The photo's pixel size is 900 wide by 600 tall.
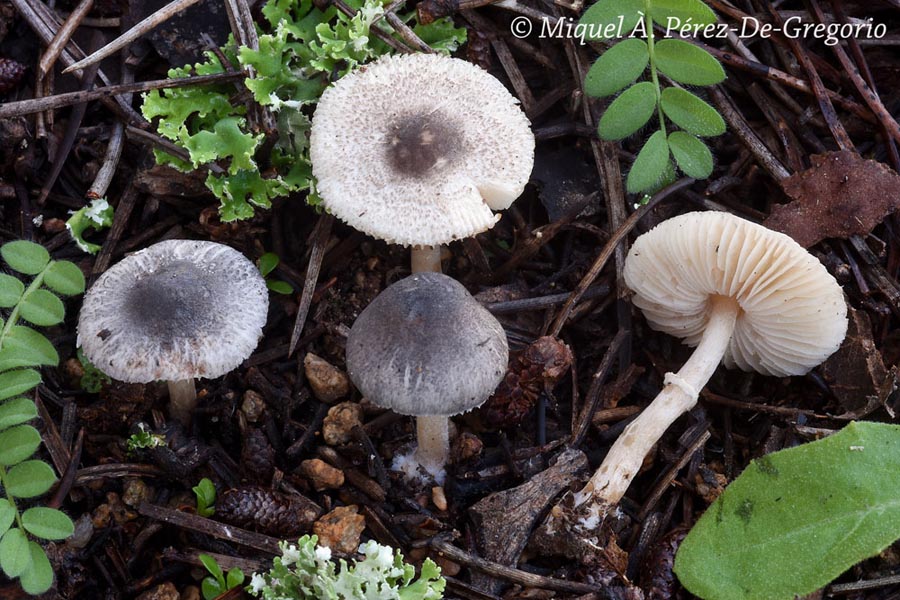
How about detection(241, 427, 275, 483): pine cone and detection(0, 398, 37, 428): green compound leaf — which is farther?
detection(241, 427, 275, 483): pine cone

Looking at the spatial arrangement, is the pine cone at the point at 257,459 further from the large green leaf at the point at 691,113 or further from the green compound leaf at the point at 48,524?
the large green leaf at the point at 691,113

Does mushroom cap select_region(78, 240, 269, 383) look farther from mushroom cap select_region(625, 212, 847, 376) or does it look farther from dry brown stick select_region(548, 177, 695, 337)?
mushroom cap select_region(625, 212, 847, 376)

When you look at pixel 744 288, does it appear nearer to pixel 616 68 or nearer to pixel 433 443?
pixel 616 68

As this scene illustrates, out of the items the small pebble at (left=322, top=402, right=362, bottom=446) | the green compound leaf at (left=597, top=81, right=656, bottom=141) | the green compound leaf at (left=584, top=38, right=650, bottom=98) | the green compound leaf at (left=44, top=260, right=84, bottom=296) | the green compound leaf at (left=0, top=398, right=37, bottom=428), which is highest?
the green compound leaf at (left=584, top=38, right=650, bottom=98)

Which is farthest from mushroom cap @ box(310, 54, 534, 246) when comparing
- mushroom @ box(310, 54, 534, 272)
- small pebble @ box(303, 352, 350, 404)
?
small pebble @ box(303, 352, 350, 404)

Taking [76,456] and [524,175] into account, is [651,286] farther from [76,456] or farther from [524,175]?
[76,456]

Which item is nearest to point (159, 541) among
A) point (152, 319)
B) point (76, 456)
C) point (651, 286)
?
point (76, 456)

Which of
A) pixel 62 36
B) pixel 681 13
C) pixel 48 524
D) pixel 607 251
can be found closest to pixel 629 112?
pixel 681 13
